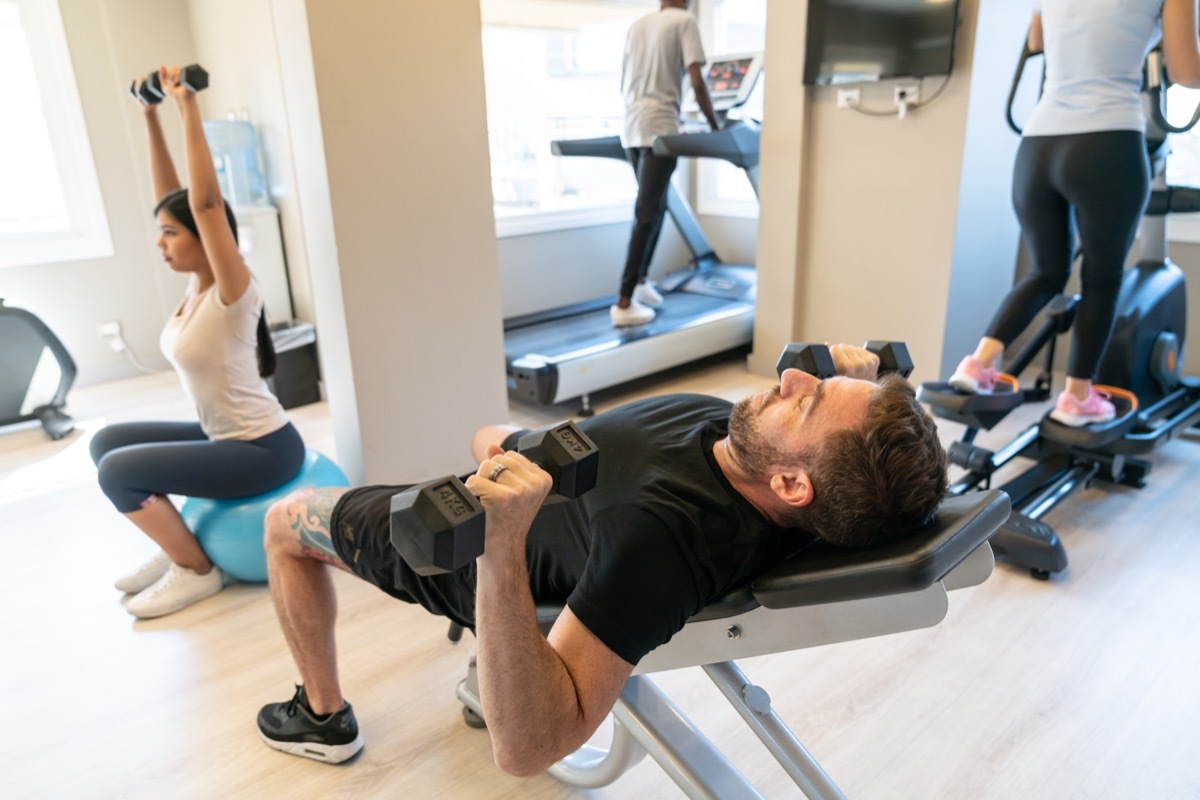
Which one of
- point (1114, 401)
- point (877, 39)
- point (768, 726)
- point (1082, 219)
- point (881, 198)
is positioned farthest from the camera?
point (881, 198)

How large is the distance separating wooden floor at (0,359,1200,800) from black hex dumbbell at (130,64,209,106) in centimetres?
128

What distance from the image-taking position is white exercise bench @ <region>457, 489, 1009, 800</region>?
976 millimetres

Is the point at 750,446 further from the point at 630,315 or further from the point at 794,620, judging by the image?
the point at 630,315

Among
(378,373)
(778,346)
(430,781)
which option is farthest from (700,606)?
(778,346)

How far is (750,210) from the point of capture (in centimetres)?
466

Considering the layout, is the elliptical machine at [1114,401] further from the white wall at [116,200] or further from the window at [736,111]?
the white wall at [116,200]

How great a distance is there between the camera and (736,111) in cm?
419

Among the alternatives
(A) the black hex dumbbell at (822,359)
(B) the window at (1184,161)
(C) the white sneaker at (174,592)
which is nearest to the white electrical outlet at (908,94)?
(B) the window at (1184,161)

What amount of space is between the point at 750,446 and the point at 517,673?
1.41 feet

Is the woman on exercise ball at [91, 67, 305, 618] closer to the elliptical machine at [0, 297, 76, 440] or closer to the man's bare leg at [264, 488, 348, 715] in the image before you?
the man's bare leg at [264, 488, 348, 715]

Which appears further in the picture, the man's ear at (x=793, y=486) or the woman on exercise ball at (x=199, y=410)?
the woman on exercise ball at (x=199, y=410)

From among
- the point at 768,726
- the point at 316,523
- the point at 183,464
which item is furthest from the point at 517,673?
the point at 183,464

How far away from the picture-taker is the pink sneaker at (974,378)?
86.7 inches

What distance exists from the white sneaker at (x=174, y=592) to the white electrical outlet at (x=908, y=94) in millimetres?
2877
